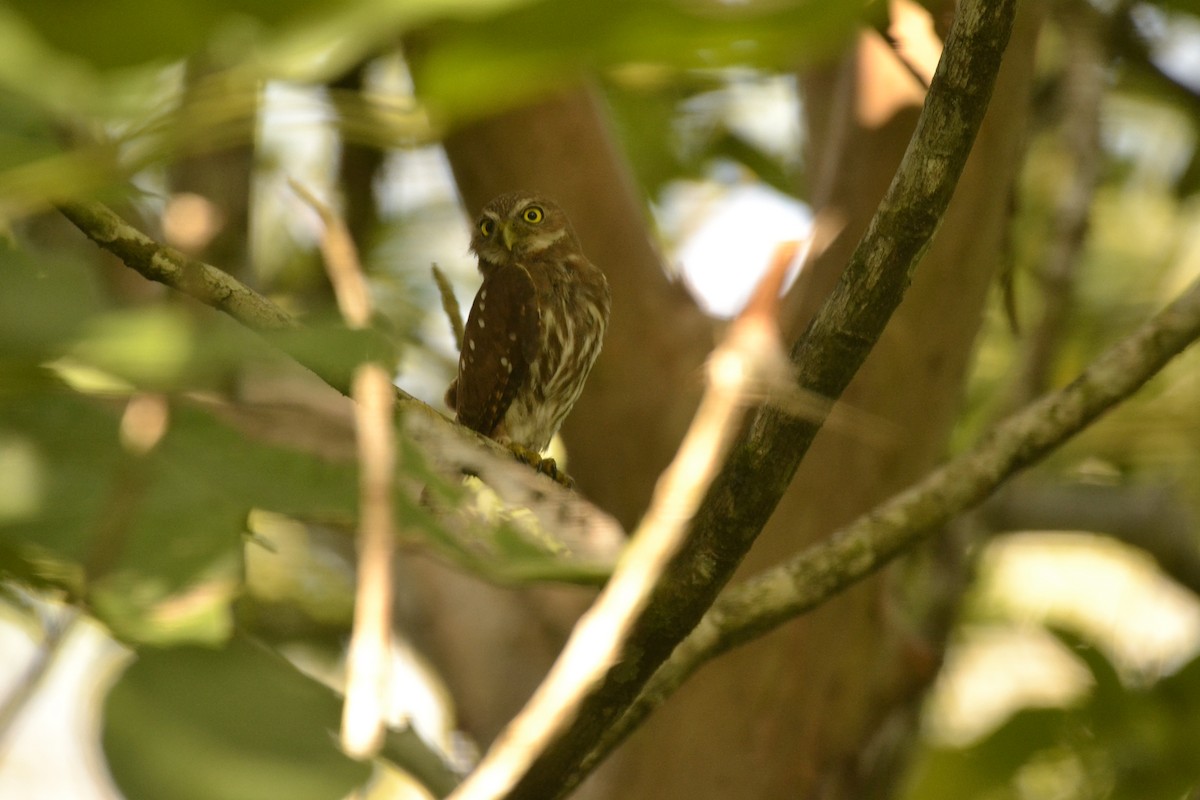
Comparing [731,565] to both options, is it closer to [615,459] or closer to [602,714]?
[602,714]

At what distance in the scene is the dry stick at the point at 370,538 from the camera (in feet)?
2.41

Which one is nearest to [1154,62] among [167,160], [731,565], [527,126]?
[527,126]

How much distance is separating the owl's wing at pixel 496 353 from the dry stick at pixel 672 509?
8.54 feet

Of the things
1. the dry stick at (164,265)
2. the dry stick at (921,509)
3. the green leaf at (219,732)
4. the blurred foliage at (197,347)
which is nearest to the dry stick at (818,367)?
the dry stick at (921,509)

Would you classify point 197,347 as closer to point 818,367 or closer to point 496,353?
point 818,367

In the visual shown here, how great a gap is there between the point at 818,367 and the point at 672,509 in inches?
32.6

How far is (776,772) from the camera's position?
3.43 meters

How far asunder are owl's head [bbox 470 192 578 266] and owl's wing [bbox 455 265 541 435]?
156mm

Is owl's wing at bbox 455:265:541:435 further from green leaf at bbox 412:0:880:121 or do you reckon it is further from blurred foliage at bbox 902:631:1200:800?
green leaf at bbox 412:0:880:121

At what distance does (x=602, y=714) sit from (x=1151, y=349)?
137 cm

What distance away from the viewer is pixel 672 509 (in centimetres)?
101

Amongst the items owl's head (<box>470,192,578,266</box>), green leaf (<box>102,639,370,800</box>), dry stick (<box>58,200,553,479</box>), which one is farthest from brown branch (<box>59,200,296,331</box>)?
owl's head (<box>470,192,578,266</box>)

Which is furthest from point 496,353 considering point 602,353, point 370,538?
point 370,538

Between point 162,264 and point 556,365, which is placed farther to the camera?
point 556,365
